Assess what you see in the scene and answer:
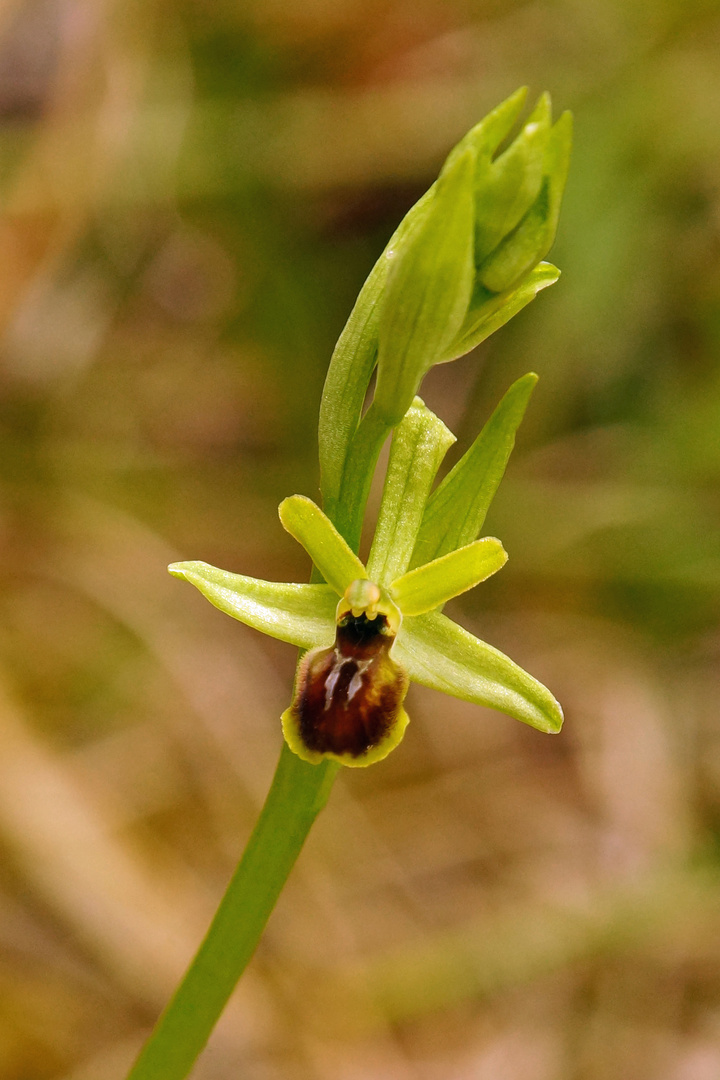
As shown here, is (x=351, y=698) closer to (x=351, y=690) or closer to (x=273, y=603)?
(x=351, y=690)

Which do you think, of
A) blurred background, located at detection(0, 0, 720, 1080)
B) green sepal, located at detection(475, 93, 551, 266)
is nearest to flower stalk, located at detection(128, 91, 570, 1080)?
green sepal, located at detection(475, 93, 551, 266)

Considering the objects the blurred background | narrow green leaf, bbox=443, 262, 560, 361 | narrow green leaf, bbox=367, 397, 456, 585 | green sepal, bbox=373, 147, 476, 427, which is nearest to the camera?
green sepal, bbox=373, 147, 476, 427

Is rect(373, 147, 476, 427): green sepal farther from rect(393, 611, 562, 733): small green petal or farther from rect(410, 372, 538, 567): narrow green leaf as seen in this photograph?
rect(393, 611, 562, 733): small green petal

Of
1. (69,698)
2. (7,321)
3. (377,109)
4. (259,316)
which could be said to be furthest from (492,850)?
(377,109)

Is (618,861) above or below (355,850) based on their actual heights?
above

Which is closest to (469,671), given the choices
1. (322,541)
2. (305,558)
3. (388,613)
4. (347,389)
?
(388,613)

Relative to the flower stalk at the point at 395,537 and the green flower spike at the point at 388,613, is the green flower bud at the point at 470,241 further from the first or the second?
the green flower spike at the point at 388,613

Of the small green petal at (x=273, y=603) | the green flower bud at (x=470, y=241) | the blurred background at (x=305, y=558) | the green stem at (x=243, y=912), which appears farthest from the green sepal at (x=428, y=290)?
the blurred background at (x=305, y=558)

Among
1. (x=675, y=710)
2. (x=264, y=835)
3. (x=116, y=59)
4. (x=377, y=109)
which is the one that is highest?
(x=377, y=109)

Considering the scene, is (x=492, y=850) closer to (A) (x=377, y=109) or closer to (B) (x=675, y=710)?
A: (B) (x=675, y=710)
